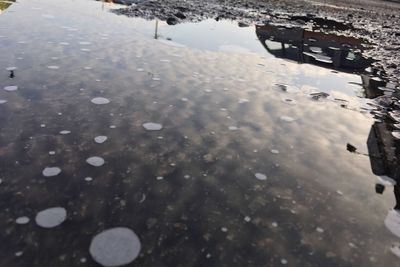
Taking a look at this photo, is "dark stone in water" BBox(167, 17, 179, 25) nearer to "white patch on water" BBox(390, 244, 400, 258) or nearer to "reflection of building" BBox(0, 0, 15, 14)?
"reflection of building" BBox(0, 0, 15, 14)

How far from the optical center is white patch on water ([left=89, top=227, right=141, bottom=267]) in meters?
1.84

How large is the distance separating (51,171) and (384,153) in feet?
9.83

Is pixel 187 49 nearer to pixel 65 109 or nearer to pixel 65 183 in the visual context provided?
pixel 65 109

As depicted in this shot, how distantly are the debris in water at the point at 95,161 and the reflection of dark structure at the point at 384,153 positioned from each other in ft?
7.18

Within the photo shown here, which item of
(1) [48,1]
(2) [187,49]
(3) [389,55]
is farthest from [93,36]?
(3) [389,55]

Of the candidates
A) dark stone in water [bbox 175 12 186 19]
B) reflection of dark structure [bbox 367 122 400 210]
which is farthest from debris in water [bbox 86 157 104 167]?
dark stone in water [bbox 175 12 186 19]

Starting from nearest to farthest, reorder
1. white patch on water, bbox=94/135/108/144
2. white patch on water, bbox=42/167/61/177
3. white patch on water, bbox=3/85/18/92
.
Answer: white patch on water, bbox=42/167/61/177 < white patch on water, bbox=94/135/108/144 < white patch on water, bbox=3/85/18/92

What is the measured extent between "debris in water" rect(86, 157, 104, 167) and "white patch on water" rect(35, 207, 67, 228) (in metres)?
0.57

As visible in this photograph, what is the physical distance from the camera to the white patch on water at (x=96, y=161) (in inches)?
105

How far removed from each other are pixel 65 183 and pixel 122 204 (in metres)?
0.45

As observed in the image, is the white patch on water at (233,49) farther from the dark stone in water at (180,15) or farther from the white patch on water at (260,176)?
the white patch on water at (260,176)

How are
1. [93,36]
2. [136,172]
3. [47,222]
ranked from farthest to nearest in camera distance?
[93,36]
[136,172]
[47,222]

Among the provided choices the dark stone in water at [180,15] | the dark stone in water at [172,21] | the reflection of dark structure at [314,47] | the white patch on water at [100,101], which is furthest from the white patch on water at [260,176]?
the dark stone in water at [180,15]

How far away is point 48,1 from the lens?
9945 millimetres
